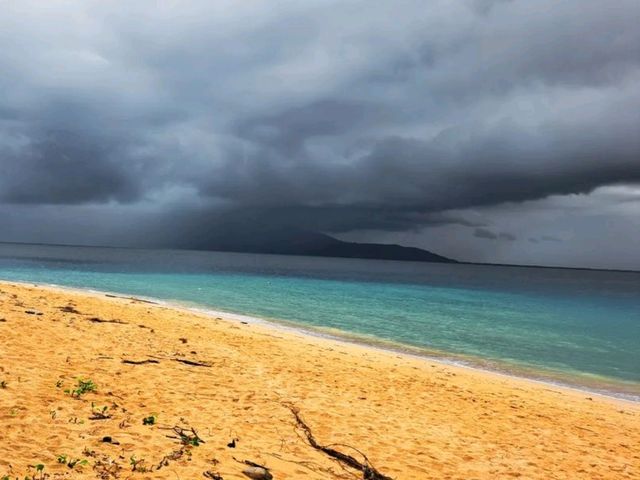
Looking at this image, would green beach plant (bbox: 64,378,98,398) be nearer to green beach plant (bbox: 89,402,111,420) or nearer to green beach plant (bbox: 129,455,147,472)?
green beach plant (bbox: 89,402,111,420)

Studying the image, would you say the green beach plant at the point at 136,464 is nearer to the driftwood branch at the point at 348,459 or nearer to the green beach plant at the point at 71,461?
the green beach plant at the point at 71,461

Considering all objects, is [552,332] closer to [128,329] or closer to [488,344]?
[488,344]

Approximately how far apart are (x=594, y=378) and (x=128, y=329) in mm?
24027

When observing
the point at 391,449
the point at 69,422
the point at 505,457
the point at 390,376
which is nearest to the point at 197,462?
the point at 69,422

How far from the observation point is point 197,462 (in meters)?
7.46

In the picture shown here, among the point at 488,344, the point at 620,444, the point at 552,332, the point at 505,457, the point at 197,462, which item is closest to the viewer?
the point at 197,462

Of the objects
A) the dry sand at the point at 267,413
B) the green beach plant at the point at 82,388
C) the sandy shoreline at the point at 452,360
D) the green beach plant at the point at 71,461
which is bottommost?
the sandy shoreline at the point at 452,360

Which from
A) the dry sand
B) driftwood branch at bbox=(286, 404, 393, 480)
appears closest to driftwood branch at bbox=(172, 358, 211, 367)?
the dry sand

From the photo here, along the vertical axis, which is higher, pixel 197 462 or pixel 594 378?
pixel 197 462

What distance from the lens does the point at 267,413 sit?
1081cm

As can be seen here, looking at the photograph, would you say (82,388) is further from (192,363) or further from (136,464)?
Result: (192,363)

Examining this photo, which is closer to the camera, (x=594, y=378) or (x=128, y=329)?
(x=128, y=329)

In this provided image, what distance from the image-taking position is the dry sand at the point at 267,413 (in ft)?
25.5

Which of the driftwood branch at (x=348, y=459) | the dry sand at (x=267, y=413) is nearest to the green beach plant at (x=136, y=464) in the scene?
the dry sand at (x=267, y=413)
